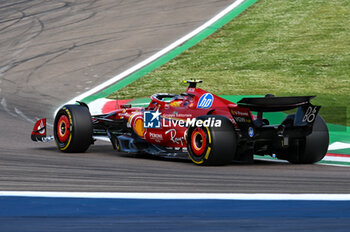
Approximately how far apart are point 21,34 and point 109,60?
6610 mm

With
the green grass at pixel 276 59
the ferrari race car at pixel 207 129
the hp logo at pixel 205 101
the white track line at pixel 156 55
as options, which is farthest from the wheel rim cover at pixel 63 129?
the white track line at pixel 156 55

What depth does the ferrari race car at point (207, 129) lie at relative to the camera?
29.2ft

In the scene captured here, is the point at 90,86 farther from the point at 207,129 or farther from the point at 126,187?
the point at 126,187

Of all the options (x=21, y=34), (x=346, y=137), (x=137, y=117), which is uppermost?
(x=21, y=34)

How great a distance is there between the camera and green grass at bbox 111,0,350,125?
17.9m

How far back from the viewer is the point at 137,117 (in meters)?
10.7

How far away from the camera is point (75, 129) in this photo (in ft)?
35.0

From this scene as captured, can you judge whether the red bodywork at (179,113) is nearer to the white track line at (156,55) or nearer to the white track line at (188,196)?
the white track line at (188,196)

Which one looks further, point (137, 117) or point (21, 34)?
point (21, 34)

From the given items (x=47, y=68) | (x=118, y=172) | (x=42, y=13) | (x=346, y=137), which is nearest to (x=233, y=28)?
(x=47, y=68)

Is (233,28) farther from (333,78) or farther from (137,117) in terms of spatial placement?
(137,117)

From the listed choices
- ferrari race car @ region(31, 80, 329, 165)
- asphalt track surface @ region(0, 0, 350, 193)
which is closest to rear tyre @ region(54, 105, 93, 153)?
ferrari race car @ region(31, 80, 329, 165)

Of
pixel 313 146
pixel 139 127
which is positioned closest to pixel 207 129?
pixel 313 146

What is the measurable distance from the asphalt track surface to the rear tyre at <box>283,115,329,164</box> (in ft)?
0.68
